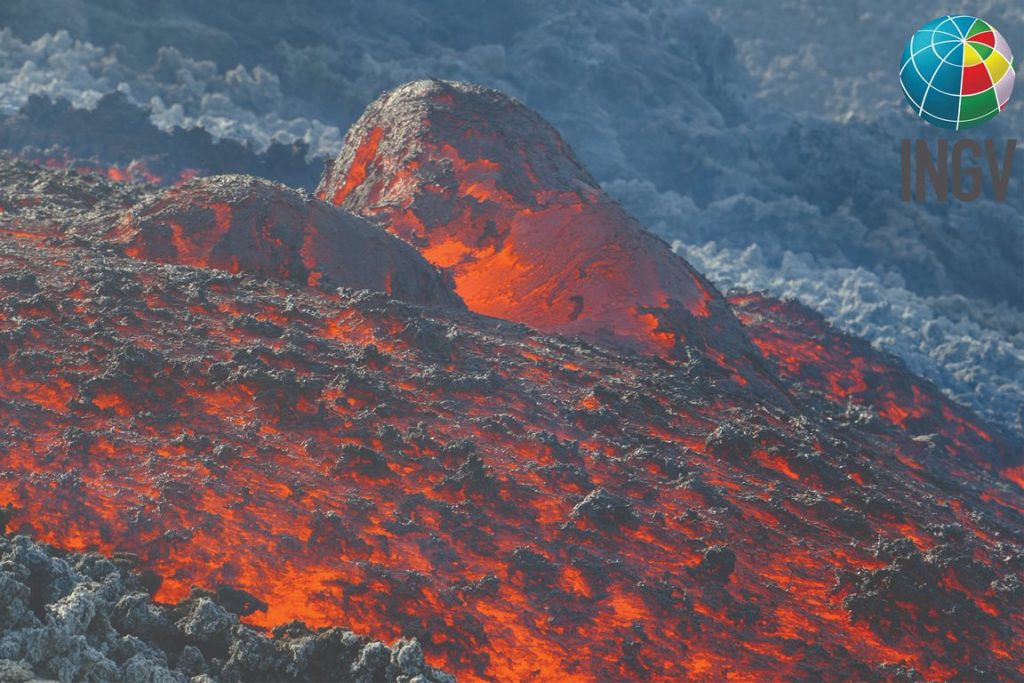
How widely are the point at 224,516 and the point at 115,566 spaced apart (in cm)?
99

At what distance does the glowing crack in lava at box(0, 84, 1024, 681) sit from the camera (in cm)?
757

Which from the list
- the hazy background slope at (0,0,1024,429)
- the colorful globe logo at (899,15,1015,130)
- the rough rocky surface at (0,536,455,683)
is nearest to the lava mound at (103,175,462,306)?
the rough rocky surface at (0,536,455,683)

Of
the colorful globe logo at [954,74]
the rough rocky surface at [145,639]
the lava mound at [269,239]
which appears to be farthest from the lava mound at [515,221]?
the rough rocky surface at [145,639]

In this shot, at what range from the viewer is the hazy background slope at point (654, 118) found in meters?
31.3

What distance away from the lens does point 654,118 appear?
4078 centimetres

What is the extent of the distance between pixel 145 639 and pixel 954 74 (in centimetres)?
1655

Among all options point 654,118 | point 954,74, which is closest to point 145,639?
point 954,74

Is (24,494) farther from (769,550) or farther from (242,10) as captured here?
(242,10)

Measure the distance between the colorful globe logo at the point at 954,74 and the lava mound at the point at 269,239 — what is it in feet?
31.4

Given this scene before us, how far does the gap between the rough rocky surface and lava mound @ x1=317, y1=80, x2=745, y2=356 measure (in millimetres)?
6881

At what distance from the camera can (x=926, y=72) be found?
61.2 feet

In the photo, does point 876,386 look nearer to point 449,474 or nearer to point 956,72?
point 956,72

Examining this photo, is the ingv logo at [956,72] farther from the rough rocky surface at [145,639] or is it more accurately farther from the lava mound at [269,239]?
the rough rocky surface at [145,639]

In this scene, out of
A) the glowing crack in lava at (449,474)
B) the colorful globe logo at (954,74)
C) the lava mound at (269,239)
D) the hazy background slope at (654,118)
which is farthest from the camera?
the hazy background slope at (654,118)
